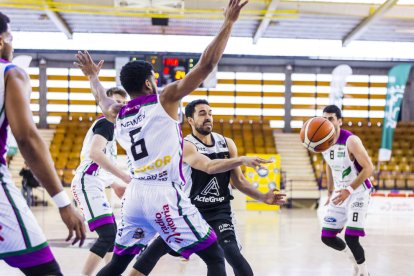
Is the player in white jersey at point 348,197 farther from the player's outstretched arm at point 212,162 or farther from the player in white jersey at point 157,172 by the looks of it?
the player in white jersey at point 157,172

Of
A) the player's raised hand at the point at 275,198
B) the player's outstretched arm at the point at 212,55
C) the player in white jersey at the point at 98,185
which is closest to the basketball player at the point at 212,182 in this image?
the player's raised hand at the point at 275,198

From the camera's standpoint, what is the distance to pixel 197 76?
2938 mm

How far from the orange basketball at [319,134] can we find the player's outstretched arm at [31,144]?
11.7 feet

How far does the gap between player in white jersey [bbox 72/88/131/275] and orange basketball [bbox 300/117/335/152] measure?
73.0 inches

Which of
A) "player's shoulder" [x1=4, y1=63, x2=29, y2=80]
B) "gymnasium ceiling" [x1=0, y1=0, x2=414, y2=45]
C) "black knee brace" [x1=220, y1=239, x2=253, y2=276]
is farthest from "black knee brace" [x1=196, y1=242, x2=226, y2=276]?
"gymnasium ceiling" [x1=0, y1=0, x2=414, y2=45]

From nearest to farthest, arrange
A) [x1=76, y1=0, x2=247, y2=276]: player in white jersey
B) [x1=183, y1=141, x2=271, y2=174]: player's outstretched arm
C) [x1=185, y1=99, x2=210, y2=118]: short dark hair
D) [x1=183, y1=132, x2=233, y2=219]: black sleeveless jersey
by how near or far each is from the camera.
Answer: [x1=76, y1=0, x2=247, y2=276]: player in white jersey, [x1=183, y1=141, x2=271, y2=174]: player's outstretched arm, [x1=183, y1=132, x2=233, y2=219]: black sleeveless jersey, [x1=185, y1=99, x2=210, y2=118]: short dark hair

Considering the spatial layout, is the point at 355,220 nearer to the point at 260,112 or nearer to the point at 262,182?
the point at 262,182

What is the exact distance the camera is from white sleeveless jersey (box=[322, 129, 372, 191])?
18.4 feet

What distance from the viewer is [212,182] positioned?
4246mm

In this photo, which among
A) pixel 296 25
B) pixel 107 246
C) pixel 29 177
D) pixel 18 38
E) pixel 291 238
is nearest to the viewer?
pixel 107 246

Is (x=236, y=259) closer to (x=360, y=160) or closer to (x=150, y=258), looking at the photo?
(x=150, y=258)

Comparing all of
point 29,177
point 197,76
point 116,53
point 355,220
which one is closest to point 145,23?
point 116,53

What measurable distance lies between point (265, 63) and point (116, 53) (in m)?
6.73

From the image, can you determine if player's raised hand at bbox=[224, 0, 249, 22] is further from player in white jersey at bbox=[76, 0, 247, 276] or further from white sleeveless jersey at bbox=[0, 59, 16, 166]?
white sleeveless jersey at bbox=[0, 59, 16, 166]
